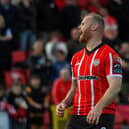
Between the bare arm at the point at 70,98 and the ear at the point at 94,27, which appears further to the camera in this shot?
the bare arm at the point at 70,98

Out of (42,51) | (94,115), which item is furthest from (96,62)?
(42,51)

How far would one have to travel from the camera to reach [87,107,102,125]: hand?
15.8 ft

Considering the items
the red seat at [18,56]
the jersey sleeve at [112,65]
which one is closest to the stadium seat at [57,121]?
the red seat at [18,56]

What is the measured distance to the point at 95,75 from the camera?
17.2ft

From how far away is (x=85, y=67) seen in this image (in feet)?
17.5

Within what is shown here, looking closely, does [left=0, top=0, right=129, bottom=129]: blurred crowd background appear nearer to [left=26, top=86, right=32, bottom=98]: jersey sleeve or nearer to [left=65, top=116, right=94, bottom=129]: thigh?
[left=26, top=86, right=32, bottom=98]: jersey sleeve

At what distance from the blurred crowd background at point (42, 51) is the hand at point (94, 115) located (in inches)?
214

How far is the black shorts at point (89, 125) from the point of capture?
203 inches

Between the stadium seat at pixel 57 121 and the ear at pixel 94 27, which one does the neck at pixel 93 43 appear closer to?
the ear at pixel 94 27

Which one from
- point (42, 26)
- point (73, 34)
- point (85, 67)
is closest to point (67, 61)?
point (73, 34)

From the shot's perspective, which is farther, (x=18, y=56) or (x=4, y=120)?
(x=18, y=56)

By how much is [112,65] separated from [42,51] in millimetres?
7447

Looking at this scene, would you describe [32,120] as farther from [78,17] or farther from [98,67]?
[98,67]

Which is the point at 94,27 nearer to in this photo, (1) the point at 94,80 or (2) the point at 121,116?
(1) the point at 94,80
